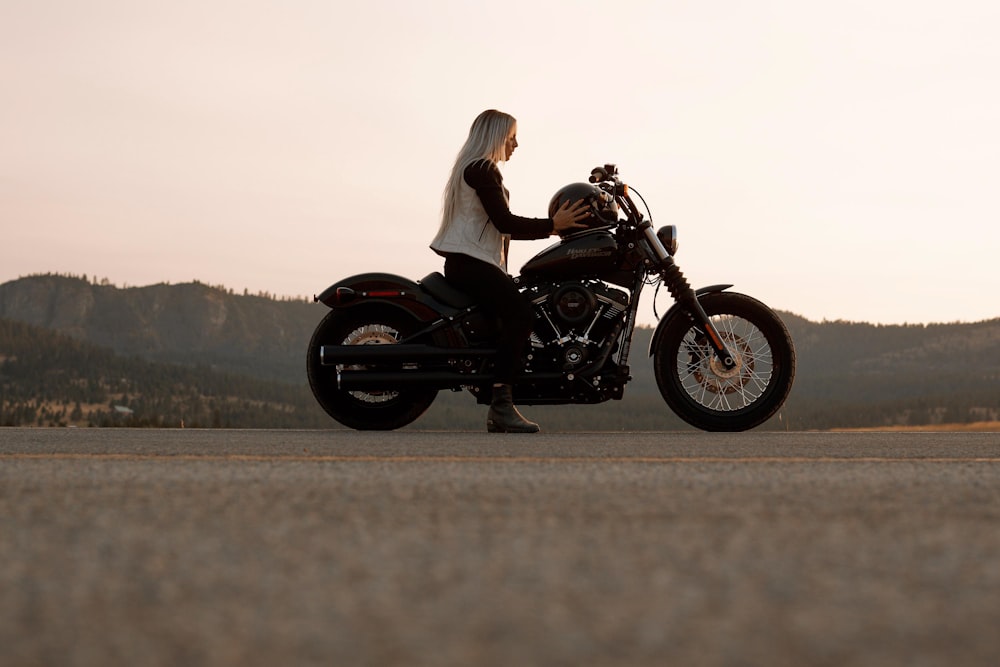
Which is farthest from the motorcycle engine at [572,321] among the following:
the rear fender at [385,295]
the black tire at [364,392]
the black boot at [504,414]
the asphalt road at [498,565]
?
the asphalt road at [498,565]

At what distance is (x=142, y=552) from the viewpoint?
5.99 ft

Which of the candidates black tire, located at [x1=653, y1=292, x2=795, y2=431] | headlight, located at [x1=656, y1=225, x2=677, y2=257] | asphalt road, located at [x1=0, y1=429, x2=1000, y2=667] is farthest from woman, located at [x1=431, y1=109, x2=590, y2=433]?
asphalt road, located at [x1=0, y1=429, x2=1000, y2=667]

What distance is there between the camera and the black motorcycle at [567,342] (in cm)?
667

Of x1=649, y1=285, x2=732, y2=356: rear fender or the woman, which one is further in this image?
x1=649, y1=285, x2=732, y2=356: rear fender

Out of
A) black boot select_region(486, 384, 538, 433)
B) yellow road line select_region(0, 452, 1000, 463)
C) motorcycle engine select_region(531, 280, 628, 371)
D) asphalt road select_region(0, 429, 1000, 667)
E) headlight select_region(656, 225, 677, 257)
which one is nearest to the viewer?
asphalt road select_region(0, 429, 1000, 667)

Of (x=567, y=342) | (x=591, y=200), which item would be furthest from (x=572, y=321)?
(x=591, y=200)

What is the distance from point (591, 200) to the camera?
691 cm

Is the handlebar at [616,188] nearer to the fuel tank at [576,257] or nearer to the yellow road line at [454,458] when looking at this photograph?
the fuel tank at [576,257]

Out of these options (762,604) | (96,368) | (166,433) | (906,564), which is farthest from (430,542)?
(96,368)

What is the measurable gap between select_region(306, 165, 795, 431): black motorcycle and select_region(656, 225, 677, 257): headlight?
12 cm

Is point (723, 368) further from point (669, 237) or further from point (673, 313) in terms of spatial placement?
point (669, 237)

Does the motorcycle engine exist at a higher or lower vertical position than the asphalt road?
higher

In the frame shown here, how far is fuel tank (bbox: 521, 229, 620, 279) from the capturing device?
6.81m

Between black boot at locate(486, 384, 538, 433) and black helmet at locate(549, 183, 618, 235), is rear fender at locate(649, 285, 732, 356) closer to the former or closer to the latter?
black helmet at locate(549, 183, 618, 235)
